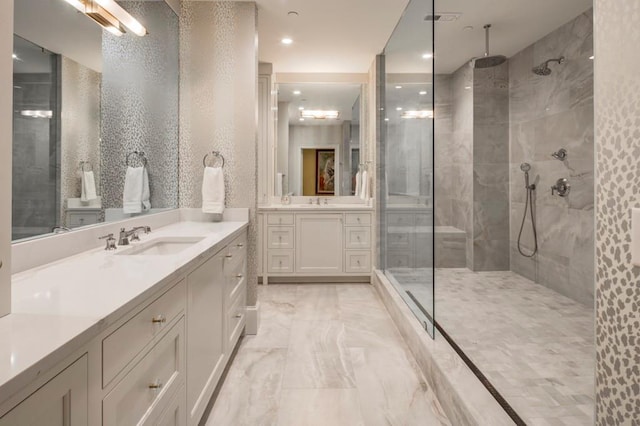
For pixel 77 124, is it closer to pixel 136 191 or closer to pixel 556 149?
pixel 136 191

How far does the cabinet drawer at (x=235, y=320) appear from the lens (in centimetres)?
216

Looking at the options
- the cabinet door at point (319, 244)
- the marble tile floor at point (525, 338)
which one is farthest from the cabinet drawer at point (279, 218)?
the marble tile floor at point (525, 338)

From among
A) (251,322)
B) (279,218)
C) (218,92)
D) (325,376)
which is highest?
(218,92)

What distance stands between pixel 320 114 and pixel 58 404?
4.12 meters

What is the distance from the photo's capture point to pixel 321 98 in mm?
4492

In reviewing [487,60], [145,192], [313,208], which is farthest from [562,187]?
[145,192]

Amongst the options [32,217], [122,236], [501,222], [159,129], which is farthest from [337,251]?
[32,217]

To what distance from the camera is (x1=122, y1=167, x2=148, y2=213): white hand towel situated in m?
2.04

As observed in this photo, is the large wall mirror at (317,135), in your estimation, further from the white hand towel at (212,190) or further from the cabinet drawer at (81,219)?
the cabinet drawer at (81,219)

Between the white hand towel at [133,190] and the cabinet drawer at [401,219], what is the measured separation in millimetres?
1909

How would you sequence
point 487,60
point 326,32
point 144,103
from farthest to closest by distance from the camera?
1. point 487,60
2. point 326,32
3. point 144,103

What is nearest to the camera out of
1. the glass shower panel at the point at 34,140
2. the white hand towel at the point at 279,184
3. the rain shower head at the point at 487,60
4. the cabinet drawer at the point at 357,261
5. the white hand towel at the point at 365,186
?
the glass shower panel at the point at 34,140

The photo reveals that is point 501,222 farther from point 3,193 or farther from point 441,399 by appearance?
point 3,193

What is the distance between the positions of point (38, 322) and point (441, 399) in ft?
5.63
